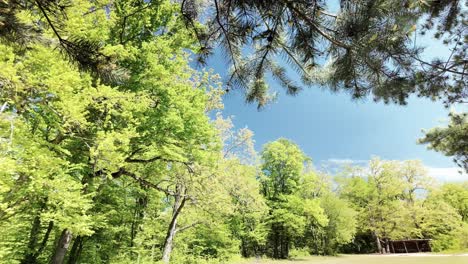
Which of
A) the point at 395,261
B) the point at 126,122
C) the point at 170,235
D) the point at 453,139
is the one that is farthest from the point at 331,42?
the point at 395,261

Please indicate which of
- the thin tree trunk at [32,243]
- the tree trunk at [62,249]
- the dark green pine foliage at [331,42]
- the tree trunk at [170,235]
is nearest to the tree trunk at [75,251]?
the thin tree trunk at [32,243]

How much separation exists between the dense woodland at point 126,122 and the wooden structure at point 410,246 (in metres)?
20.5

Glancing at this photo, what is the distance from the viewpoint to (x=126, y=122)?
7.61 m

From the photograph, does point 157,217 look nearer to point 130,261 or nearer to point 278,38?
point 130,261

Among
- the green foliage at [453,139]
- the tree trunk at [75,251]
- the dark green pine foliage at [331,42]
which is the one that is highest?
the green foliage at [453,139]

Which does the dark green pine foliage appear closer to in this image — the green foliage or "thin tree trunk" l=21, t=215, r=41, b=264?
the green foliage

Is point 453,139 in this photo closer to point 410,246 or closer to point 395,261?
point 395,261

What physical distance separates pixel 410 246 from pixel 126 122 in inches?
1378

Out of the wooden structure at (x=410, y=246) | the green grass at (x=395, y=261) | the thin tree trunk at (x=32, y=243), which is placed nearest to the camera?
the thin tree trunk at (x=32, y=243)

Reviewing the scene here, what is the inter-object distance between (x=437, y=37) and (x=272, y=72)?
177cm

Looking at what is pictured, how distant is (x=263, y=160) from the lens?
27.2 meters

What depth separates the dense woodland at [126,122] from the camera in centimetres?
213

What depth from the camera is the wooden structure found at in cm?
2971

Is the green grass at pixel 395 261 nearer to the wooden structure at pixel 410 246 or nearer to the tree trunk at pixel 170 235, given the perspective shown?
the tree trunk at pixel 170 235
